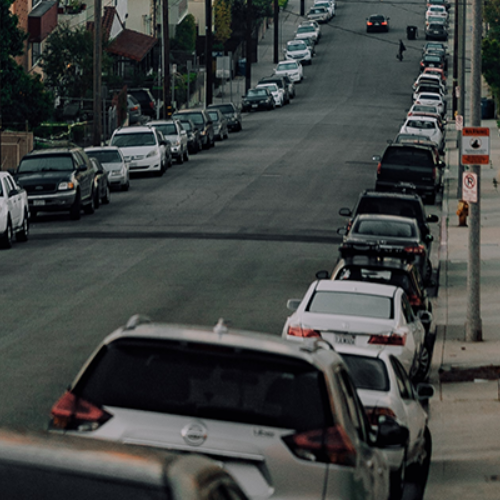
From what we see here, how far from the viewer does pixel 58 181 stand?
1292 inches

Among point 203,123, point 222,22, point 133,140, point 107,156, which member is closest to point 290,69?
point 222,22

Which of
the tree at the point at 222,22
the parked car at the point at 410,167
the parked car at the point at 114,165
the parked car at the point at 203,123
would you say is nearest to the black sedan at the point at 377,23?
the tree at the point at 222,22

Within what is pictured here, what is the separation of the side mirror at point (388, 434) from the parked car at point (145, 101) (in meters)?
63.1

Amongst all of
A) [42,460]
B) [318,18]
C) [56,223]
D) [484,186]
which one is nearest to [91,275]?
[56,223]

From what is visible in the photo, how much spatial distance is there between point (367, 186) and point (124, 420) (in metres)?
34.4

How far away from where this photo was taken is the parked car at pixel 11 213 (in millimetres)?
27016

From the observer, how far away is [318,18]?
383 ft

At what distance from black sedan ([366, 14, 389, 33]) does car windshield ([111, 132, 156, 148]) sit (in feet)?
222

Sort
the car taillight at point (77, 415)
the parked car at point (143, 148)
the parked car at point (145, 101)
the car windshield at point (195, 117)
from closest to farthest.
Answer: the car taillight at point (77, 415) < the parked car at point (143, 148) < the car windshield at point (195, 117) < the parked car at point (145, 101)

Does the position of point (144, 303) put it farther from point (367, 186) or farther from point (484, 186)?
point (484, 186)

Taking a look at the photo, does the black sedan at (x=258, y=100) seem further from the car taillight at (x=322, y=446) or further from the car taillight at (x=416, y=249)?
the car taillight at (x=322, y=446)

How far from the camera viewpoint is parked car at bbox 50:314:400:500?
21.5 feet

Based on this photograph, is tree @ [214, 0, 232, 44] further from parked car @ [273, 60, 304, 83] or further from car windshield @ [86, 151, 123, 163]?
car windshield @ [86, 151, 123, 163]

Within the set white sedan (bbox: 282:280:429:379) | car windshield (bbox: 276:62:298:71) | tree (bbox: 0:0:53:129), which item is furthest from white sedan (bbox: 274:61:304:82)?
white sedan (bbox: 282:280:429:379)
